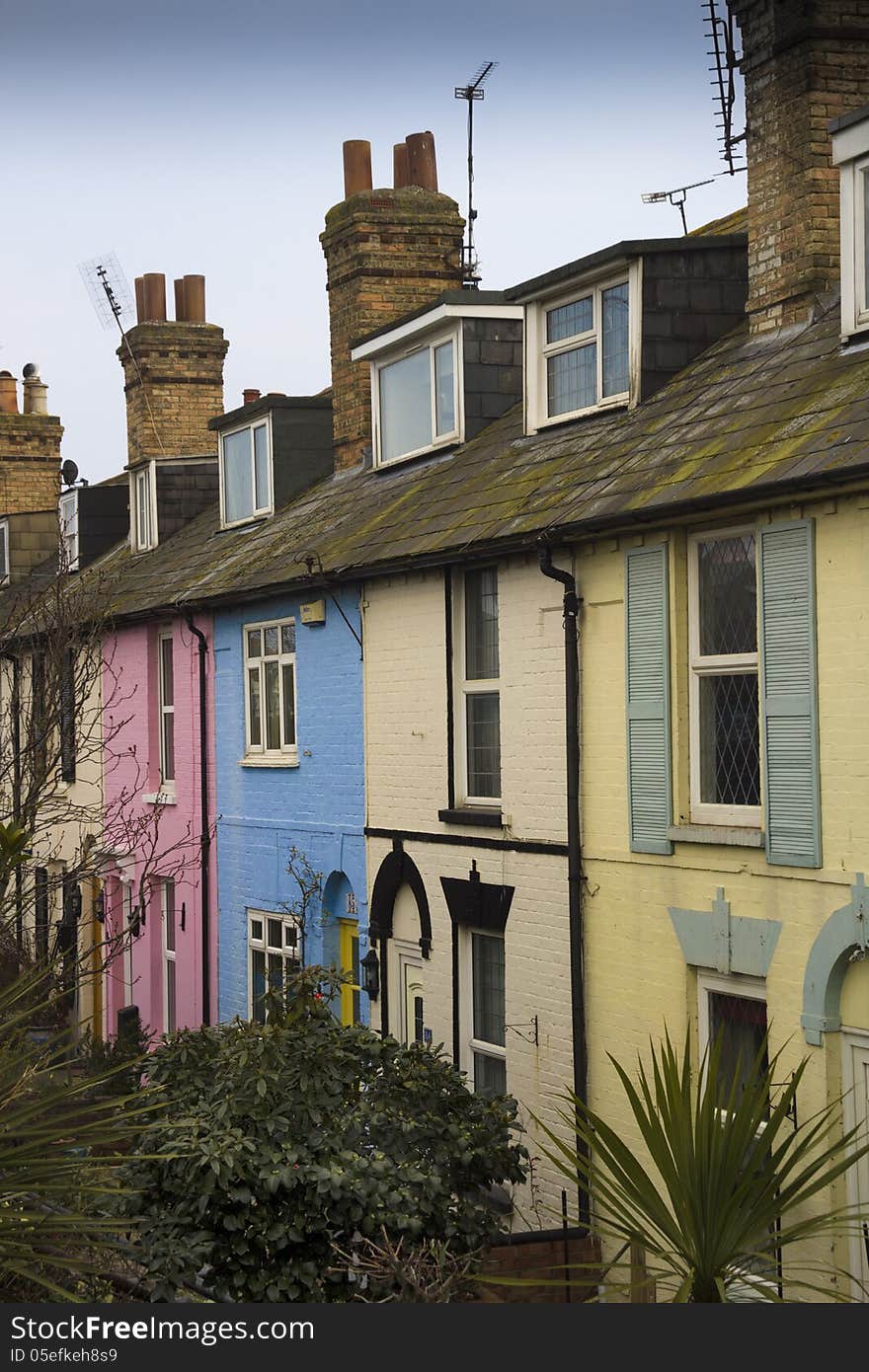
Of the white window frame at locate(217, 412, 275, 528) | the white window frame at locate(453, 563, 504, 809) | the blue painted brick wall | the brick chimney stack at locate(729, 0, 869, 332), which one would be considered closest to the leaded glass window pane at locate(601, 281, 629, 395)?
the brick chimney stack at locate(729, 0, 869, 332)

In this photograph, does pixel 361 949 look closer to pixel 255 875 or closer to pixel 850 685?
pixel 255 875

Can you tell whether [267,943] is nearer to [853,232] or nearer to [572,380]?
[572,380]

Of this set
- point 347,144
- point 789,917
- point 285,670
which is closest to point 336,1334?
point 789,917

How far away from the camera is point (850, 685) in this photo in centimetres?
1005

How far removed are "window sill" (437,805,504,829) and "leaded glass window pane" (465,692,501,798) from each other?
0.22 metres

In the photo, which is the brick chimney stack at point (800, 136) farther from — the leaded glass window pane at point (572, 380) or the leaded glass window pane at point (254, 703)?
the leaded glass window pane at point (254, 703)

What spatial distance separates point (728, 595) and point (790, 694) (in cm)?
109

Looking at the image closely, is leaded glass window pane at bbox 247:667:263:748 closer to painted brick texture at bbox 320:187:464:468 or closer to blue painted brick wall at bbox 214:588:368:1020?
blue painted brick wall at bbox 214:588:368:1020

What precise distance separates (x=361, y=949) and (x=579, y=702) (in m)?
5.01

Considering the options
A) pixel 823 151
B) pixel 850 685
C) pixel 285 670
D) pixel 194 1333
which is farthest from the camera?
pixel 285 670

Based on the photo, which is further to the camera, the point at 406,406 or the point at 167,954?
the point at 167,954

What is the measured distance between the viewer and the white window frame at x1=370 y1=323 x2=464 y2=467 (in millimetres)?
16812

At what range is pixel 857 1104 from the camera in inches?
395

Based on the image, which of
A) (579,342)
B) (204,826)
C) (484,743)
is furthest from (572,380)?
(204,826)
